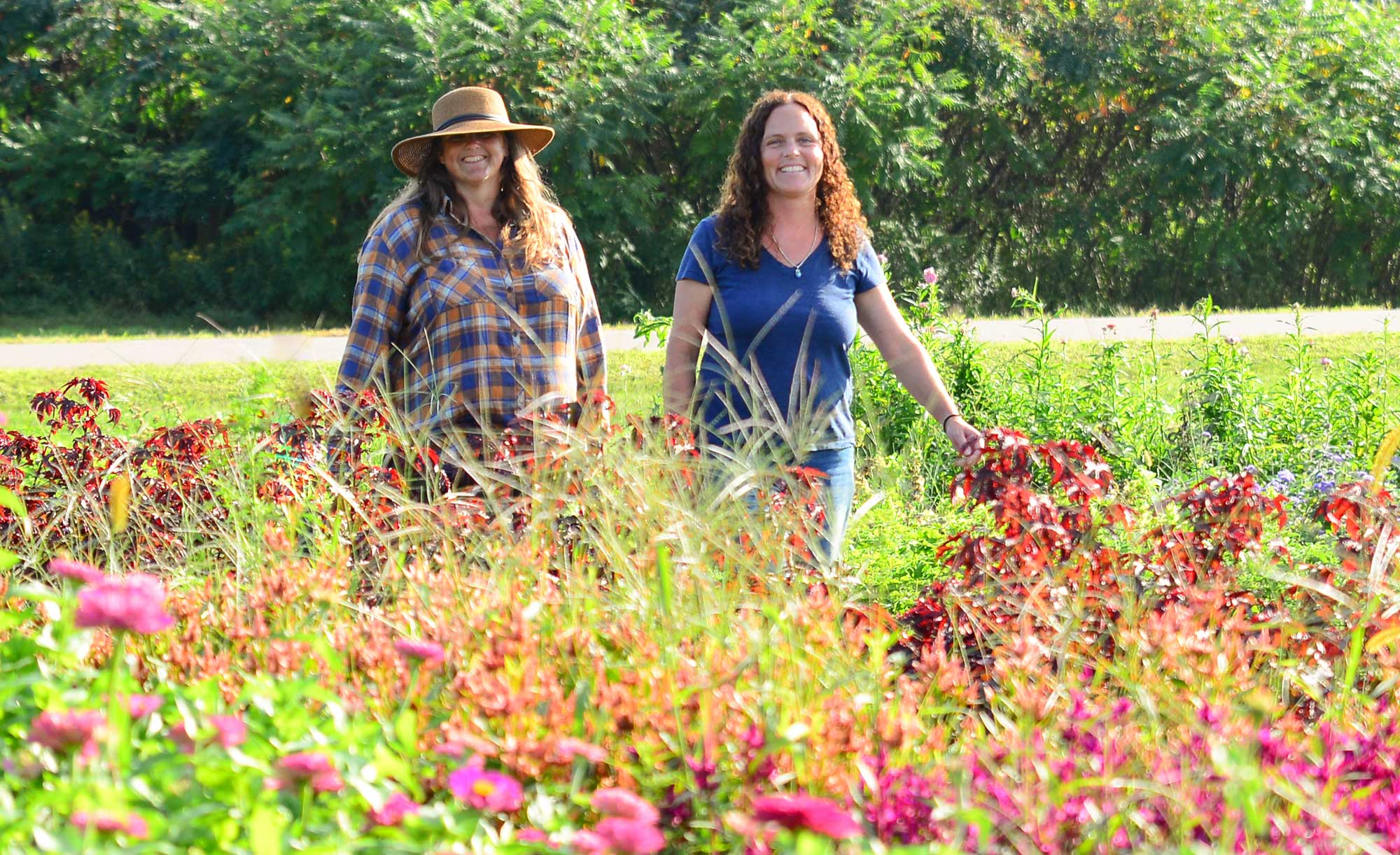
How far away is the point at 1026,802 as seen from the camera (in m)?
1.63

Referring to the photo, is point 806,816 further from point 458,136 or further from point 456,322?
point 458,136

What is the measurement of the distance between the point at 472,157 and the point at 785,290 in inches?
36.9

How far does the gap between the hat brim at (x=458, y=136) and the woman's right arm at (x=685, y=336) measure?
0.68 meters

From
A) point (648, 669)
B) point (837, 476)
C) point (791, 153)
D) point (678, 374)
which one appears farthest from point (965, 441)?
point (648, 669)

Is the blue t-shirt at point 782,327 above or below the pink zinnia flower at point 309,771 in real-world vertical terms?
above

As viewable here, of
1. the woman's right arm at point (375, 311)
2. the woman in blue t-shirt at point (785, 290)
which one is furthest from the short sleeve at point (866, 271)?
the woman's right arm at point (375, 311)

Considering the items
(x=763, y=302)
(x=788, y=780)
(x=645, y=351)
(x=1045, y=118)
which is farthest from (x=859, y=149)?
(x=788, y=780)

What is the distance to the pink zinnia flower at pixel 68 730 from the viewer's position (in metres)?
1.42

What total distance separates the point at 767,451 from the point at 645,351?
6.34m

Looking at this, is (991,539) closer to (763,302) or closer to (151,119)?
(763,302)

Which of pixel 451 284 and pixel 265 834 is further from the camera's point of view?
pixel 451 284

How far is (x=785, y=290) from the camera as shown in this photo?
12.0 feet

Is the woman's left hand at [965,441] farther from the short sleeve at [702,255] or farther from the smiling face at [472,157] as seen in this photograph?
the smiling face at [472,157]

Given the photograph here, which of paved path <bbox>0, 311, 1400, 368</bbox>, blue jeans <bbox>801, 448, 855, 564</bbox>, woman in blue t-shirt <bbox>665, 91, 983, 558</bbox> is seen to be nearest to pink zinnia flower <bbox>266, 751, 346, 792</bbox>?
blue jeans <bbox>801, 448, 855, 564</bbox>
